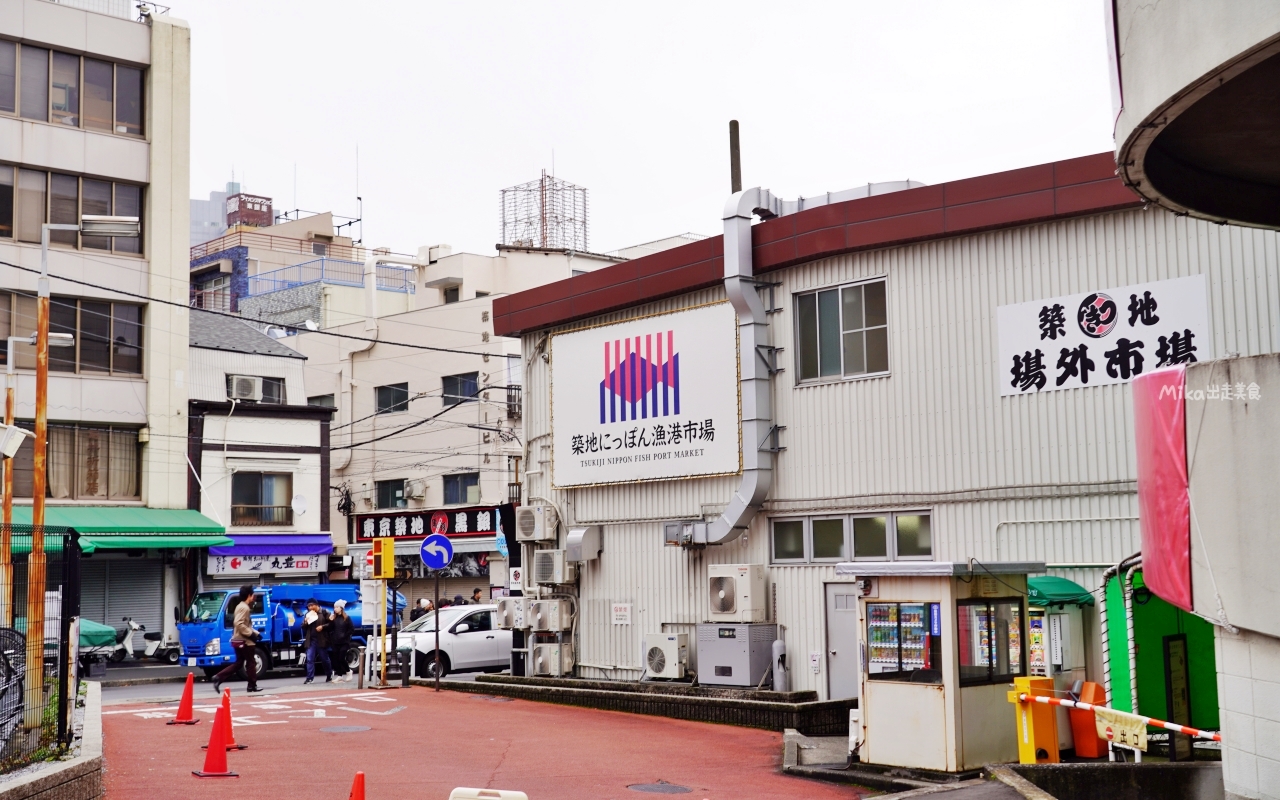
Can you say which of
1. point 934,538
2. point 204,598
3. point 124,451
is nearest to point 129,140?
point 124,451

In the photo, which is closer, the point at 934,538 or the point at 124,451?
the point at 934,538

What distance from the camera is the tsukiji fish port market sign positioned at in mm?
21062

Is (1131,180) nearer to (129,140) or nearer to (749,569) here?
(749,569)

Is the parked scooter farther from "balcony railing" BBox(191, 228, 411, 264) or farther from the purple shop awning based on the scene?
"balcony railing" BBox(191, 228, 411, 264)

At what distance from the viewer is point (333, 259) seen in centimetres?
5934

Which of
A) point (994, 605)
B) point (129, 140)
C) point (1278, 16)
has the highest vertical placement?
point (129, 140)

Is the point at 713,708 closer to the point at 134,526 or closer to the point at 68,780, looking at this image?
the point at 68,780

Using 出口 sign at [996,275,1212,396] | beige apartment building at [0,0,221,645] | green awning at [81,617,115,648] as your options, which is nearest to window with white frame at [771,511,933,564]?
出口 sign at [996,275,1212,396]

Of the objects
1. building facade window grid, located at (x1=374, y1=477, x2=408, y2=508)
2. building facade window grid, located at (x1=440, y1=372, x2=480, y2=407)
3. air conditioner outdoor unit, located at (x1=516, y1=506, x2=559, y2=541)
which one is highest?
building facade window grid, located at (x1=440, y1=372, x2=480, y2=407)

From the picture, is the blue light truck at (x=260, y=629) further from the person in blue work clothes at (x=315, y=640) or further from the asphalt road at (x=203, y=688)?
the person in blue work clothes at (x=315, y=640)

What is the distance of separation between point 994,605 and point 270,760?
8120 mm

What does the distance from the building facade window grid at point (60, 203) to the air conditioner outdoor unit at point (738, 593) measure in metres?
22.9

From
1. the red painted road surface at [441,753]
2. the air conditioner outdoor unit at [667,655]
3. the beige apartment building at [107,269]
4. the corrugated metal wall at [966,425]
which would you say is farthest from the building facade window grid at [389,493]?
the air conditioner outdoor unit at [667,655]

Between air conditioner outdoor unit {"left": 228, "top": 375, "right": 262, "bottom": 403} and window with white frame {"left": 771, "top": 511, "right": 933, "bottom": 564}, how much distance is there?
26.3 m
